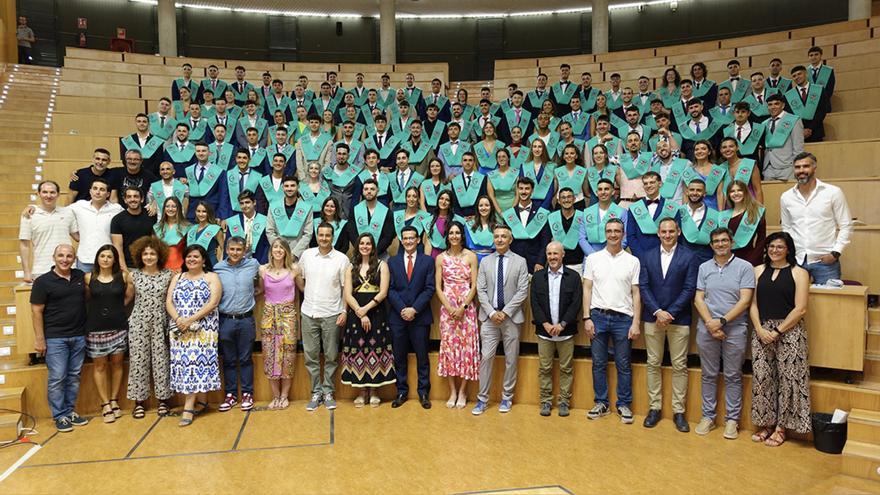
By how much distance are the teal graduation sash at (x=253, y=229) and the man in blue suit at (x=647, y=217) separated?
297 cm

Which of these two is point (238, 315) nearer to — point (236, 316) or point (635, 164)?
point (236, 316)

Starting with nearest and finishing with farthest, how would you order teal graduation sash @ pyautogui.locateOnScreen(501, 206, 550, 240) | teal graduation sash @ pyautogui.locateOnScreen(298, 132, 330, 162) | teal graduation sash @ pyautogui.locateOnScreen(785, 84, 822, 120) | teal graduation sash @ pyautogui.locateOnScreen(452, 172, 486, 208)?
teal graduation sash @ pyautogui.locateOnScreen(501, 206, 550, 240) < teal graduation sash @ pyautogui.locateOnScreen(452, 172, 486, 208) < teal graduation sash @ pyautogui.locateOnScreen(785, 84, 822, 120) < teal graduation sash @ pyautogui.locateOnScreen(298, 132, 330, 162)

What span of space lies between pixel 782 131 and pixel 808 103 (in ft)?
3.98

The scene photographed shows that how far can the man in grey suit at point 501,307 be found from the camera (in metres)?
4.34

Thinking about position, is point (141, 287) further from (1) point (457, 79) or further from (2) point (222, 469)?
(1) point (457, 79)

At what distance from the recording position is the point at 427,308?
179 inches

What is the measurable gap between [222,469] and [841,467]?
3.50m

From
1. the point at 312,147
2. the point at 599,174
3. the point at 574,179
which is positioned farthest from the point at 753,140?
the point at 312,147

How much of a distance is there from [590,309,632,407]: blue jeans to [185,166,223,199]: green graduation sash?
360 centimetres

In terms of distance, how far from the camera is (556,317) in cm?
428

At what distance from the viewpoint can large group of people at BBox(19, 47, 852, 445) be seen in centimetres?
386

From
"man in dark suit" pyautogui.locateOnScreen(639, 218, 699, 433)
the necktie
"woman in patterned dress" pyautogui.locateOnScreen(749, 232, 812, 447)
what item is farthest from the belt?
"woman in patterned dress" pyautogui.locateOnScreen(749, 232, 812, 447)

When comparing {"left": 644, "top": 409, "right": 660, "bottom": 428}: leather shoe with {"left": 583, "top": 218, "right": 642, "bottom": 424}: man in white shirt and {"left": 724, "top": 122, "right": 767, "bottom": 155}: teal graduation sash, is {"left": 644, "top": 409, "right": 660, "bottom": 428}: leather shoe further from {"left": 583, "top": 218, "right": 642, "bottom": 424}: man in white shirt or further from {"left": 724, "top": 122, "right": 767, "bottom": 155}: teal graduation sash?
{"left": 724, "top": 122, "right": 767, "bottom": 155}: teal graduation sash

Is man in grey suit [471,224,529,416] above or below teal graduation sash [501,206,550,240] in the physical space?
below
